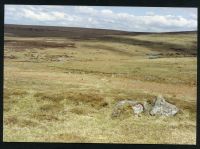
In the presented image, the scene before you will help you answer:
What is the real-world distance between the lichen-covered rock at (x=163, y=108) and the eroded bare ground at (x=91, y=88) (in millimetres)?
247

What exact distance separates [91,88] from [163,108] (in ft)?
11.7

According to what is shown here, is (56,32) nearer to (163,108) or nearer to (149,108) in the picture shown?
(149,108)

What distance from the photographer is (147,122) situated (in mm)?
14078

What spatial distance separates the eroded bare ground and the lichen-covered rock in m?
0.25

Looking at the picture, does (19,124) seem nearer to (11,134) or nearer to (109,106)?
(11,134)

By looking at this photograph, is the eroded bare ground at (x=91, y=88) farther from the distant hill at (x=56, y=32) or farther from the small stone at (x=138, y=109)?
the distant hill at (x=56, y=32)

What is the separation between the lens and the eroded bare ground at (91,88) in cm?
1373

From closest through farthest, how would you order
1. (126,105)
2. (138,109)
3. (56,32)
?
(138,109)
(126,105)
(56,32)

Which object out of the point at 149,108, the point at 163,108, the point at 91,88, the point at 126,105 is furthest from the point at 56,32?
the point at 163,108

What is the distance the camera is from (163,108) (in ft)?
47.8

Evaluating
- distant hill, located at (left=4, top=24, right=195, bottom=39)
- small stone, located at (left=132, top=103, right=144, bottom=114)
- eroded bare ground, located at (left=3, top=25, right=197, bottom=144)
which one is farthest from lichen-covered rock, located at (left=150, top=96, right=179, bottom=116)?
distant hill, located at (left=4, top=24, right=195, bottom=39)

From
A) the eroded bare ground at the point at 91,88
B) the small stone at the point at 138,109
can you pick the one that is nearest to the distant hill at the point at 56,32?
the eroded bare ground at the point at 91,88

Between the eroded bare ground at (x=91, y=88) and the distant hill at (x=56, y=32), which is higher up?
the distant hill at (x=56, y=32)
